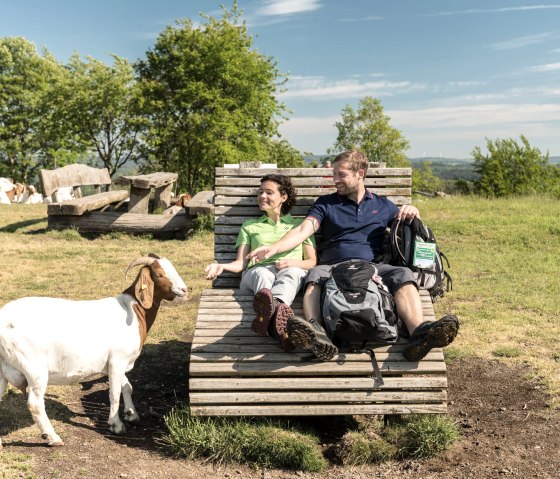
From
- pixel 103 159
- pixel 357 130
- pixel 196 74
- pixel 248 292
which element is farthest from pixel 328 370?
pixel 357 130

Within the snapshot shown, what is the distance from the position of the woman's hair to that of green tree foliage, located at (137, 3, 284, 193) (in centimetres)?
2095

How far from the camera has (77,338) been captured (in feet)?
14.1

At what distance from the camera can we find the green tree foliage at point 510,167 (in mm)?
32281

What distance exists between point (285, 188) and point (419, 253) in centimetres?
138

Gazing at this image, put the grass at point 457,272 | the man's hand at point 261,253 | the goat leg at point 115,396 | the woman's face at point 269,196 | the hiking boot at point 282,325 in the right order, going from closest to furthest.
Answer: the hiking boot at point 282,325
the goat leg at point 115,396
the man's hand at point 261,253
the woman's face at point 269,196
the grass at point 457,272

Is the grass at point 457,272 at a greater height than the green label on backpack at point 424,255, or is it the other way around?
the green label on backpack at point 424,255

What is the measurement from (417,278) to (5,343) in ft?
10.2

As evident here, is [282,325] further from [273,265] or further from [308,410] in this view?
[273,265]

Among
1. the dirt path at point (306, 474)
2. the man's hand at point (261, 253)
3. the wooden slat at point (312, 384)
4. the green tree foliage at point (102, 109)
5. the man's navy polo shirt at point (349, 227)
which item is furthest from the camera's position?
the green tree foliage at point (102, 109)

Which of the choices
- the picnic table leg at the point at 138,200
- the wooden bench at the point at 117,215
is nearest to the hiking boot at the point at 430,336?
the wooden bench at the point at 117,215

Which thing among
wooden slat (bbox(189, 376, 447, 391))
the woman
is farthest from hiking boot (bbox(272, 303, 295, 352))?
wooden slat (bbox(189, 376, 447, 391))

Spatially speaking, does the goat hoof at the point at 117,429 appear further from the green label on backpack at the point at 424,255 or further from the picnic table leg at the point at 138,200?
the picnic table leg at the point at 138,200

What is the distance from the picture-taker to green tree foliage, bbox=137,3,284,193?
26.6 metres

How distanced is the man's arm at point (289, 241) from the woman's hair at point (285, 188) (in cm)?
45
